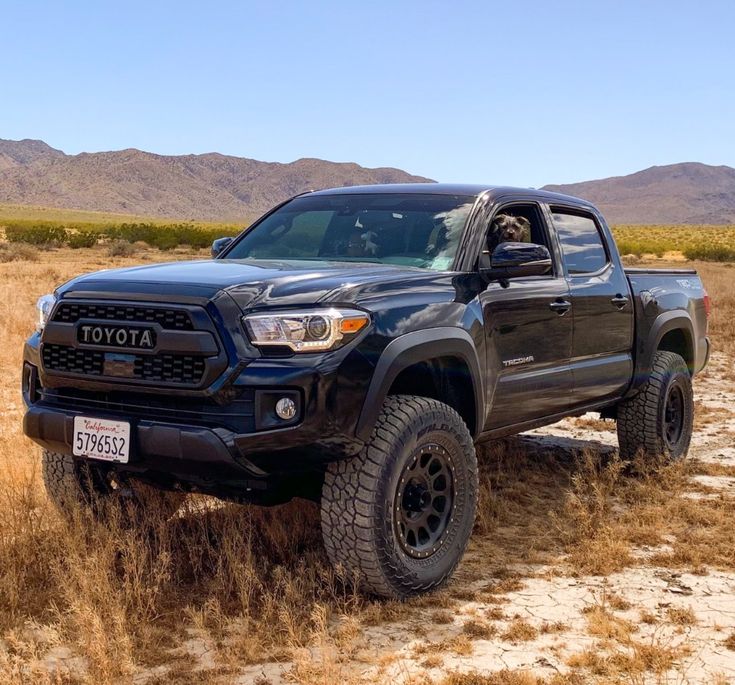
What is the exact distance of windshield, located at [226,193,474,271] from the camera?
5465 mm

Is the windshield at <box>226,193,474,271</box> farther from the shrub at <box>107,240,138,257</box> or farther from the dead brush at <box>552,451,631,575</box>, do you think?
the shrub at <box>107,240,138,257</box>

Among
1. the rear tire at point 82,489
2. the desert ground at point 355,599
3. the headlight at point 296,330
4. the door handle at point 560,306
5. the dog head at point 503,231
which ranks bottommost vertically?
the desert ground at point 355,599

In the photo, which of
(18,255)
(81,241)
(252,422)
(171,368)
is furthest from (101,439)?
(81,241)

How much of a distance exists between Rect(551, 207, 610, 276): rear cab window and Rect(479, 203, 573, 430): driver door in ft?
0.83

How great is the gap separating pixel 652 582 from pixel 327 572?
5.62 feet

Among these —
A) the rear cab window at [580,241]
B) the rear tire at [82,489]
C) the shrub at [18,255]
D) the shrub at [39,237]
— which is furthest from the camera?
the shrub at [39,237]

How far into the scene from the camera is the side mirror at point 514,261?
17.1 feet

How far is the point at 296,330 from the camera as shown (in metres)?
A: 4.20

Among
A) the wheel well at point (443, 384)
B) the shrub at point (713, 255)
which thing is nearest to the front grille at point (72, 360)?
the wheel well at point (443, 384)

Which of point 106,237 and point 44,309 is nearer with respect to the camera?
point 44,309

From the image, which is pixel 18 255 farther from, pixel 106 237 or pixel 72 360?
pixel 72 360

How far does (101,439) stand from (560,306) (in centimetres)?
293

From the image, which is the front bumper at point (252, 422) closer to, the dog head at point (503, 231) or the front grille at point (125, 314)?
the front grille at point (125, 314)

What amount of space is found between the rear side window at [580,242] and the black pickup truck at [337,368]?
313 mm
